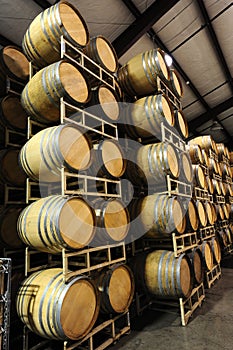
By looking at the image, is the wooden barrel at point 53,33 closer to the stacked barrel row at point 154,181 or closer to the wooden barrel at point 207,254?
the stacked barrel row at point 154,181

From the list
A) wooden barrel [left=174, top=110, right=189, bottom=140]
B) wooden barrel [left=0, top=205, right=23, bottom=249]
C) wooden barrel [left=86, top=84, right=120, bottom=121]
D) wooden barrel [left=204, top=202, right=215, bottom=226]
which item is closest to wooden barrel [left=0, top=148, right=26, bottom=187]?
wooden barrel [left=0, top=205, right=23, bottom=249]

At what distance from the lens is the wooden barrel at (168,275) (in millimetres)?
3766

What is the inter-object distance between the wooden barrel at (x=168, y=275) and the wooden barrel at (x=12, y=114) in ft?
9.80

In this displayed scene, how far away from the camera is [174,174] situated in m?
4.22

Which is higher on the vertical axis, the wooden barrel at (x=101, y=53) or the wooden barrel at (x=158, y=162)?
the wooden barrel at (x=101, y=53)

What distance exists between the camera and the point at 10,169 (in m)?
3.65

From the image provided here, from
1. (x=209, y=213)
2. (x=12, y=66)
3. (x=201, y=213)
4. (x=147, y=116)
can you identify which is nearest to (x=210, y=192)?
(x=209, y=213)

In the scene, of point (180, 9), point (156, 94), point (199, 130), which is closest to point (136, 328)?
point (156, 94)

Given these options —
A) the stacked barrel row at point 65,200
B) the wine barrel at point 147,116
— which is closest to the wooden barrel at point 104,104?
the stacked barrel row at point 65,200

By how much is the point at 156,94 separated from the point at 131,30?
2145 millimetres

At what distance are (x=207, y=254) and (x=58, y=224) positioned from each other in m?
4.01

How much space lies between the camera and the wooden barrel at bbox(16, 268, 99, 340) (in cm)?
254

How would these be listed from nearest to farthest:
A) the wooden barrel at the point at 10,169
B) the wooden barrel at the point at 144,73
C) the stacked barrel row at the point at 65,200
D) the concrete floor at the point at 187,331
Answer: the stacked barrel row at the point at 65,200 < the concrete floor at the point at 187,331 < the wooden barrel at the point at 10,169 < the wooden barrel at the point at 144,73

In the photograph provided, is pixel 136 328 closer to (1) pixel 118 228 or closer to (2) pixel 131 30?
(1) pixel 118 228
